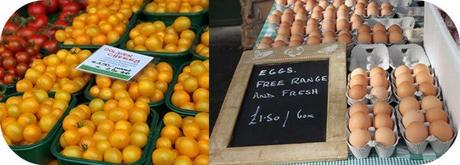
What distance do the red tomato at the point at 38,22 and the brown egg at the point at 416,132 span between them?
1.67 metres

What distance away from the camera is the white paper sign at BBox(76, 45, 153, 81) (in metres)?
1.98

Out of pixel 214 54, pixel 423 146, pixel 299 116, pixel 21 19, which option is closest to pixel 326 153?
pixel 299 116

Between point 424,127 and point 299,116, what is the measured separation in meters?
0.34

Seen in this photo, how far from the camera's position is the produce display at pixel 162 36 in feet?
7.57

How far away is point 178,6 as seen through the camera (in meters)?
2.58

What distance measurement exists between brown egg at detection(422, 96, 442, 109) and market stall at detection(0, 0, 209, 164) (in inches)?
25.0

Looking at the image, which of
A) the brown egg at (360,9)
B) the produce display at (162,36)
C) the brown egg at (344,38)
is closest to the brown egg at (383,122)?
the brown egg at (344,38)

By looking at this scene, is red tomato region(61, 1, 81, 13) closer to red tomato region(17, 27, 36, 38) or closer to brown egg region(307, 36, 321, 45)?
red tomato region(17, 27, 36, 38)

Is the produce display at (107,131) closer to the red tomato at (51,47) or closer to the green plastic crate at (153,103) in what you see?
the green plastic crate at (153,103)

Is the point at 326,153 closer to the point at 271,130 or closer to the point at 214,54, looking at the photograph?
the point at 271,130

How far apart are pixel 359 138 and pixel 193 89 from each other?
64 cm

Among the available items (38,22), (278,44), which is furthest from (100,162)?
(38,22)

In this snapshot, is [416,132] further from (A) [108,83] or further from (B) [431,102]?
(A) [108,83]

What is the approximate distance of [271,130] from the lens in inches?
64.6
